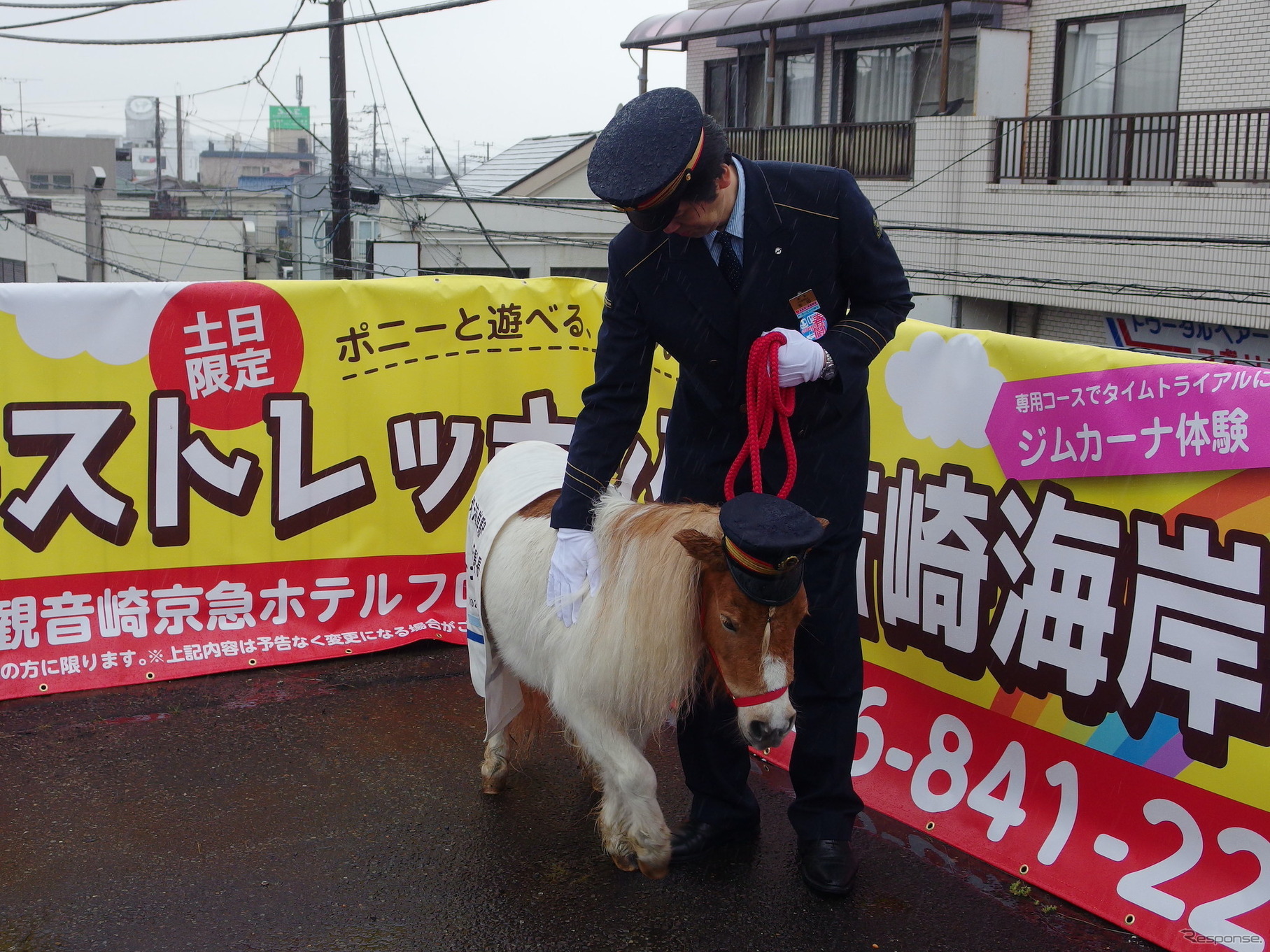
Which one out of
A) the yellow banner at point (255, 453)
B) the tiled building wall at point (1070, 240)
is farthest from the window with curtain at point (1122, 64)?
the yellow banner at point (255, 453)

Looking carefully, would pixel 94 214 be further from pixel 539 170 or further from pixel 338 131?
pixel 338 131

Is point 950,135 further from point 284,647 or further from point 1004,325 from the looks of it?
point 284,647

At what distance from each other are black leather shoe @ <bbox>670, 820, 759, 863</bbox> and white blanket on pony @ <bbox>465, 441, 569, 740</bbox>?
0.75 m

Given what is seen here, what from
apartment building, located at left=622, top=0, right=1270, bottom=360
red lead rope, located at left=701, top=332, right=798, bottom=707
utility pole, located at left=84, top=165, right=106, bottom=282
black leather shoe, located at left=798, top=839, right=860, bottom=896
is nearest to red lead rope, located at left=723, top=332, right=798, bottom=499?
red lead rope, located at left=701, top=332, right=798, bottom=707

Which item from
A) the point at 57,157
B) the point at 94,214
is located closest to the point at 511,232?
the point at 94,214

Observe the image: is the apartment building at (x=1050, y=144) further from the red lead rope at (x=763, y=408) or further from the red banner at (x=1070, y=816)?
the red lead rope at (x=763, y=408)

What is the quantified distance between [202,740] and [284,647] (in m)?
0.83

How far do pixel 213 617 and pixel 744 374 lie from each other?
294cm

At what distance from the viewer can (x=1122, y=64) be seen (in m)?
15.2

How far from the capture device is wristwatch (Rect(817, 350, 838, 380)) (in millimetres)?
2941

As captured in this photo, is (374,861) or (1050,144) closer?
(374,861)

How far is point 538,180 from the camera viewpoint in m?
25.3

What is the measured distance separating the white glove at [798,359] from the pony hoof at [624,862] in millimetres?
1483

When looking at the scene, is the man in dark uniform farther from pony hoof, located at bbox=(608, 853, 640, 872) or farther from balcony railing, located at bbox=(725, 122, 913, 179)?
balcony railing, located at bbox=(725, 122, 913, 179)
